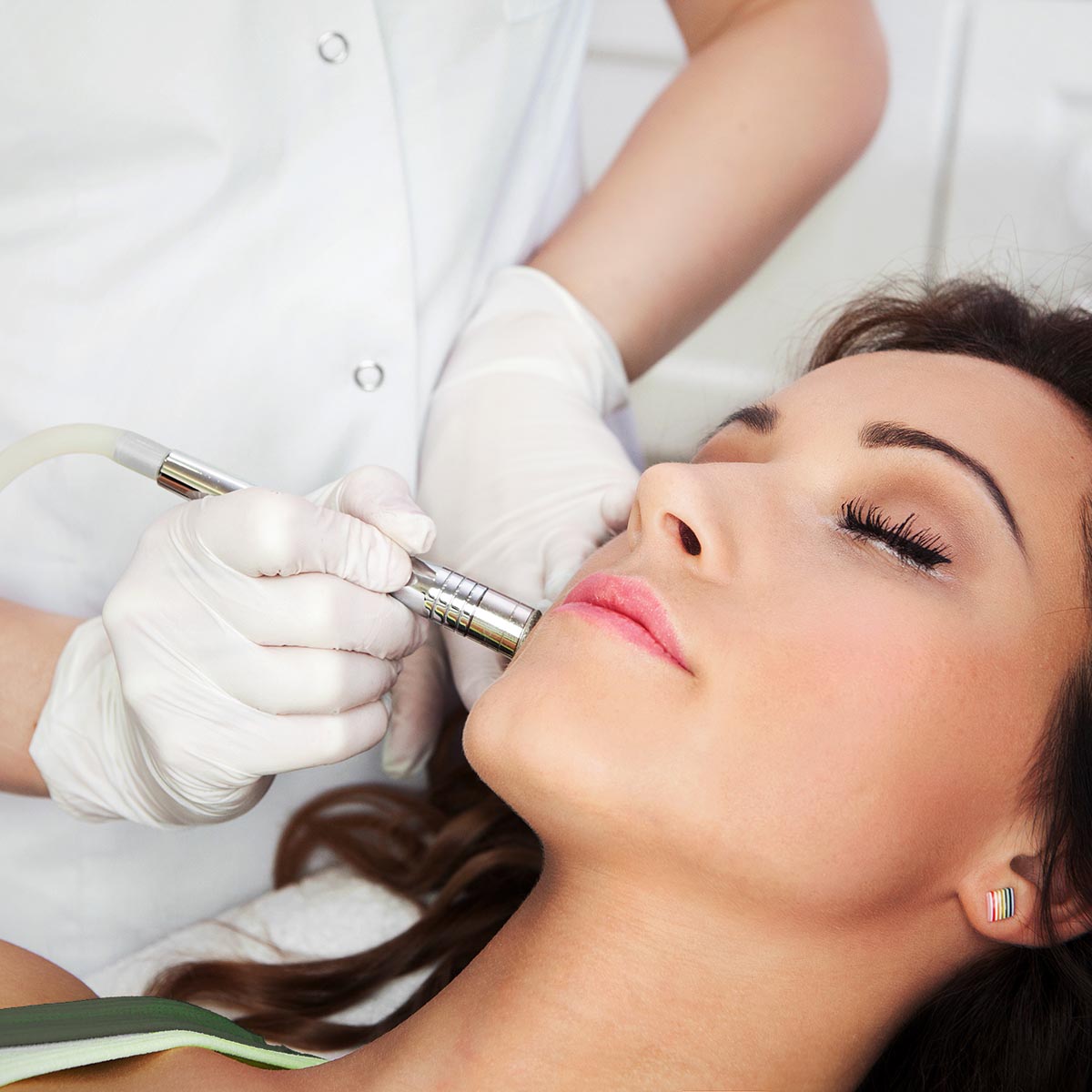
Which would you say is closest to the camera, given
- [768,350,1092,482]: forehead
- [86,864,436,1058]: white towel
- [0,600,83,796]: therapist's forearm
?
[768,350,1092,482]: forehead

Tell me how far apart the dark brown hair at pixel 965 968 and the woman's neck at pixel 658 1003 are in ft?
0.41

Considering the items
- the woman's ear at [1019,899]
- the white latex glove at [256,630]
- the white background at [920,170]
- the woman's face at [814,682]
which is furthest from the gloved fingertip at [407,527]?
the white background at [920,170]

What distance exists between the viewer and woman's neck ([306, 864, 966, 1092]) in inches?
35.4

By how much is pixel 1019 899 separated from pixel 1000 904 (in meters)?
0.02

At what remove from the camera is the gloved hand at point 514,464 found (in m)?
1.28

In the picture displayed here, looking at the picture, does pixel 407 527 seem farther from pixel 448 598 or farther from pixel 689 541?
pixel 689 541

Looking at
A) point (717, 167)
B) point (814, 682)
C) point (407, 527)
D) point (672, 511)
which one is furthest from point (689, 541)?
point (717, 167)

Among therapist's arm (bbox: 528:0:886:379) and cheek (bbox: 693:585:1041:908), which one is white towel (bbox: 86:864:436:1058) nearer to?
cheek (bbox: 693:585:1041:908)

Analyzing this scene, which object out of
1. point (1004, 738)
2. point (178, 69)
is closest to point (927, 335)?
point (1004, 738)

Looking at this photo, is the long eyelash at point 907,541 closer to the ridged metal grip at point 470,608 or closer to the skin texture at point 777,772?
the skin texture at point 777,772

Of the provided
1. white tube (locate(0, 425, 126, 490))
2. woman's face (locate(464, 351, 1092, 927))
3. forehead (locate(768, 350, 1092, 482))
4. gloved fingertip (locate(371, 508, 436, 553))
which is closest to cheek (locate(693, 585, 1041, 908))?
woman's face (locate(464, 351, 1092, 927))

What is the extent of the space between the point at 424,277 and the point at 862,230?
1503mm

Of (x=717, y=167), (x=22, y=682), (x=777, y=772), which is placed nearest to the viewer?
(x=777, y=772)

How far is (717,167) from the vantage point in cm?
153
